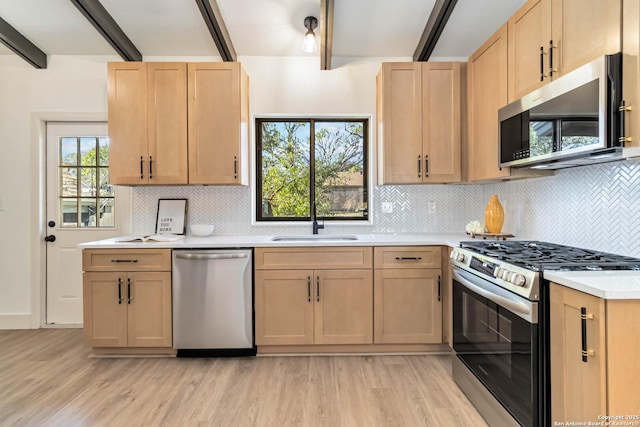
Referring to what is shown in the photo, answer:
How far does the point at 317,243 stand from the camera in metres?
2.68

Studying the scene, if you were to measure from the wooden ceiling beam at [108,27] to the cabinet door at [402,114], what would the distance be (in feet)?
7.47

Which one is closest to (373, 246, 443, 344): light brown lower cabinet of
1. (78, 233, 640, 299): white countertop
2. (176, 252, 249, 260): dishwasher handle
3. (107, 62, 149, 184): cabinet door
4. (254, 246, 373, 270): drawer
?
(78, 233, 640, 299): white countertop

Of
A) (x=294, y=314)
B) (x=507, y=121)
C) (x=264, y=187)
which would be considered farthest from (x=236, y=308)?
(x=507, y=121)

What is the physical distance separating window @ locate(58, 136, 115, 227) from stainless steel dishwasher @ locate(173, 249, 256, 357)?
1.37 meters

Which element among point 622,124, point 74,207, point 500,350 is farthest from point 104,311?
point 622,124

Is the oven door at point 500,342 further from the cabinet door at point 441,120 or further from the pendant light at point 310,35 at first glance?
the pendant light at point 310,35

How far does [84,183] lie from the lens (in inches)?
136

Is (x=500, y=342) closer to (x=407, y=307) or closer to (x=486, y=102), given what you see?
(x=407, y=307)

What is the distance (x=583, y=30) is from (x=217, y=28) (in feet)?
8.06

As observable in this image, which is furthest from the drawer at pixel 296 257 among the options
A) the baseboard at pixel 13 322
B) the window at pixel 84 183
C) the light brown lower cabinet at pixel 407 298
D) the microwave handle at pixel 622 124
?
the baseboard at pixel 13 322

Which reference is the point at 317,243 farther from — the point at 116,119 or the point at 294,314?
the point at 116,119

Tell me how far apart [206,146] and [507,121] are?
2.28m

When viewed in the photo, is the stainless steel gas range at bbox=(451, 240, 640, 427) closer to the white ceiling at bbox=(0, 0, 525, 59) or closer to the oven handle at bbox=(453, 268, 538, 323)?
the oven handle at bbox=(453, 268, 538, 323)

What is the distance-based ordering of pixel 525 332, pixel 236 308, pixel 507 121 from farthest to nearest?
pixel 236 308 → pixel 507 121 → pixel 525 332
